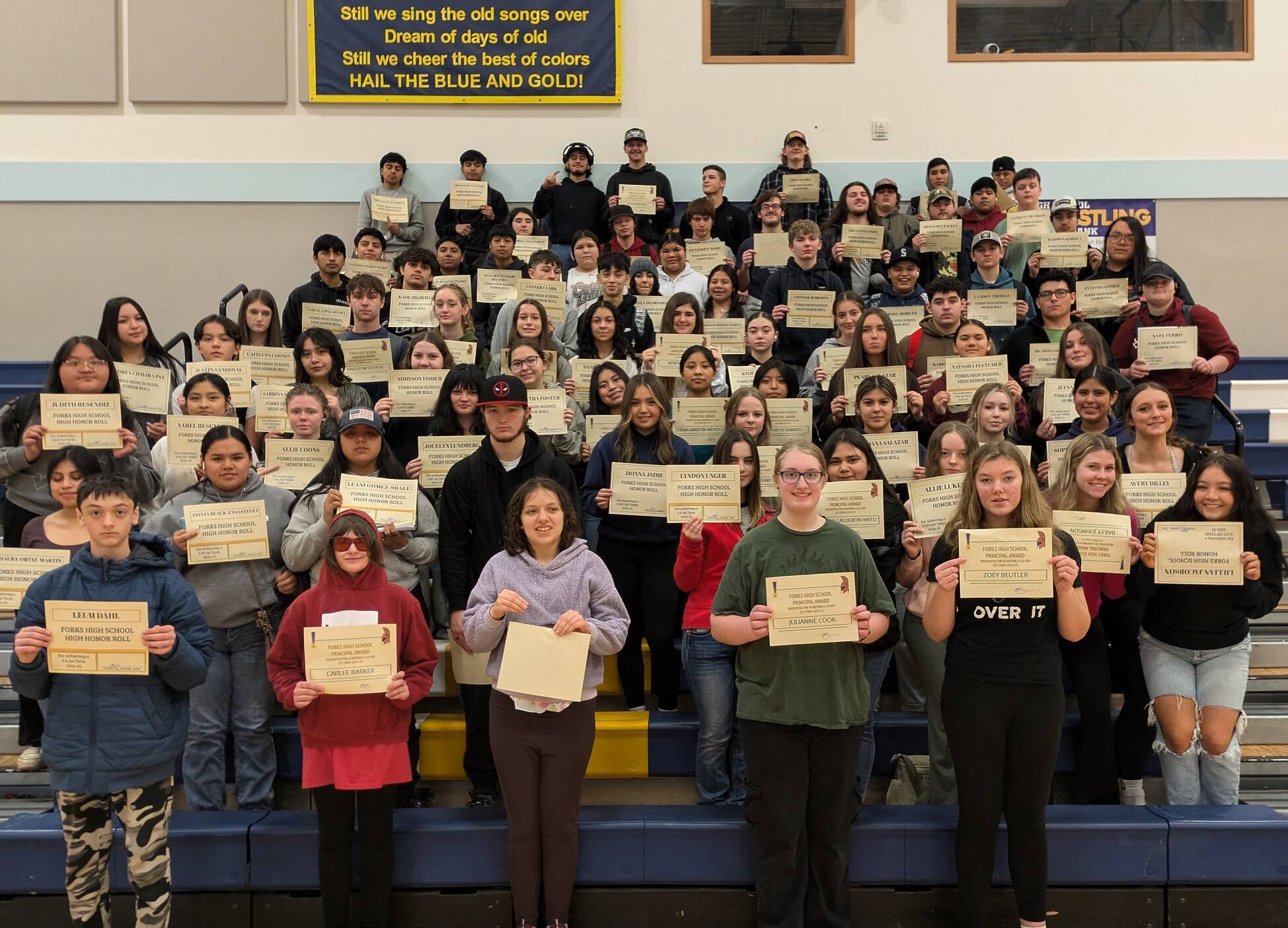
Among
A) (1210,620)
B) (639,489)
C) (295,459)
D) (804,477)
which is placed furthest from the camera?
(295,459)

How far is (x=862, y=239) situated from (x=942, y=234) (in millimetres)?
662

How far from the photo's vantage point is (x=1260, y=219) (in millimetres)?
10977

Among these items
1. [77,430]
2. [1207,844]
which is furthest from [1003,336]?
[77,430]

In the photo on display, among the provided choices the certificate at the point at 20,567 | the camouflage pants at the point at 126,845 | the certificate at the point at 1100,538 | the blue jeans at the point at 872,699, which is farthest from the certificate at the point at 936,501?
the certificate at the point at 20,567

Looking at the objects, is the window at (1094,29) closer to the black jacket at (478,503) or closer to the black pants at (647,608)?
the black pants at (647,608)

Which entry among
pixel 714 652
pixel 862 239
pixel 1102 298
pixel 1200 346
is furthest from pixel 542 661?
pixel 862 239

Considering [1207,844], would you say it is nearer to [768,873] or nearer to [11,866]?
[768,873]

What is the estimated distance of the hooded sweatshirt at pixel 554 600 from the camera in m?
4.20

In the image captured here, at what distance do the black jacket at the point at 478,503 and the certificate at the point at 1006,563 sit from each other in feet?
5.96

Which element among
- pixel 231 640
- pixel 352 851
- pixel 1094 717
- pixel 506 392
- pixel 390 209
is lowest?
pixel 352 851

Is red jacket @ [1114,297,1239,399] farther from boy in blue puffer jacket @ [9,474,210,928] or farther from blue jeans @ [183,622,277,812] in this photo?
boy in blue puffer jacket @ [9,474,210,928]

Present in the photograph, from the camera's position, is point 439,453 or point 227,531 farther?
point 439,453

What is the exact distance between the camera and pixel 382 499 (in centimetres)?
468

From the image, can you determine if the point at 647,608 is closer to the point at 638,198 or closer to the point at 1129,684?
the point at 1129,684
